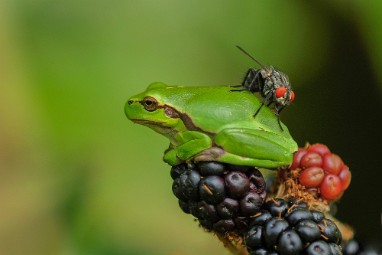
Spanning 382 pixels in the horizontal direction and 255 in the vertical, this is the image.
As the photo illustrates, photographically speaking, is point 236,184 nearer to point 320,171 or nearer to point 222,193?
point 222,193

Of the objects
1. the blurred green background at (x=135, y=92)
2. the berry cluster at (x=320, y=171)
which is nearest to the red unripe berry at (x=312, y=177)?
the berry cluster at (x=320, y=171)

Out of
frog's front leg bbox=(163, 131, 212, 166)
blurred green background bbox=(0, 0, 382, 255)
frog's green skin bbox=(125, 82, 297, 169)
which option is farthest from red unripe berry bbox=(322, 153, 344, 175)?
blurred green background bbox=(0, 0, 382, 255)

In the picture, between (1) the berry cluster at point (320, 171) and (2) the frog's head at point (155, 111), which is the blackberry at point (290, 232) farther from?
(2) the frog's head at point (155, 111)

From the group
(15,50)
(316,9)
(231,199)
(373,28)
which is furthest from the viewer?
(15,50)

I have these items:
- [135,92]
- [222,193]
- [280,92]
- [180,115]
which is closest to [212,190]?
[222,193]

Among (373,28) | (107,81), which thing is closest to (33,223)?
(107,81)

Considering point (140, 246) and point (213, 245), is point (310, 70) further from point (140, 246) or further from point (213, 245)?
point (140, 246)
